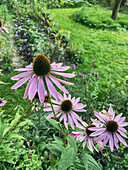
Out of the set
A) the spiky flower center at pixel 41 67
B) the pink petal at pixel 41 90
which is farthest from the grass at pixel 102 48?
the pink petal at pixel 41 90

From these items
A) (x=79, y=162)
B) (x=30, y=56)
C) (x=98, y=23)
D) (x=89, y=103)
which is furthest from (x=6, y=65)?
Result: (x=98, y=23)

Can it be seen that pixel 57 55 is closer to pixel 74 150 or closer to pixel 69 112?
pixel 69 112

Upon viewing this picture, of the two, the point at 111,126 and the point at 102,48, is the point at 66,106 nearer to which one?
the point at 111,126

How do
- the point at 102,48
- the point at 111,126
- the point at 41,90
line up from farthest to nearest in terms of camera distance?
the point at 102,48
the point at 111,126
the point at 41,90

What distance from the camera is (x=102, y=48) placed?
4.20 meters

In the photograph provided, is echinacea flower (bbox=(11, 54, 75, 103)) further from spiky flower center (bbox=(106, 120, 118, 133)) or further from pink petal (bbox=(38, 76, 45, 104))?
spiky flower center (bbox=(106, 120, 118, 133))

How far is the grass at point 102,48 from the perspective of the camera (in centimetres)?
327

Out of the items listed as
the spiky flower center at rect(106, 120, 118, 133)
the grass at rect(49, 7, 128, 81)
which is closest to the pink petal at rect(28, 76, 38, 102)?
the spiky flower center at rect(106, 120, 118, 133)

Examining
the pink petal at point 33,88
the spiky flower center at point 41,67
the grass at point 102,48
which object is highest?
the spiky flower center at point 41,67

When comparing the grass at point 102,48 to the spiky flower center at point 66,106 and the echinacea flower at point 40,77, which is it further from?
the echinacea flower at point 40,77

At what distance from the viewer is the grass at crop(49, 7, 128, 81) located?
3.27 m

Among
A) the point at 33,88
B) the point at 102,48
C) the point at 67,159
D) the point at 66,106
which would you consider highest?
the point at 33,88

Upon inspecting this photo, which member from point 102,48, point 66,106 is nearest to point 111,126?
point 66,106

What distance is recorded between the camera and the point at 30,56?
3.08 metres
